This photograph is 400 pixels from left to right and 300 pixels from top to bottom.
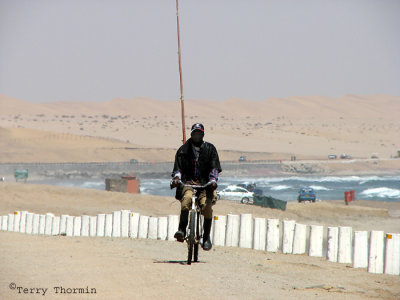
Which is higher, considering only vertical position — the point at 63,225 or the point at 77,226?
the point at 77,226

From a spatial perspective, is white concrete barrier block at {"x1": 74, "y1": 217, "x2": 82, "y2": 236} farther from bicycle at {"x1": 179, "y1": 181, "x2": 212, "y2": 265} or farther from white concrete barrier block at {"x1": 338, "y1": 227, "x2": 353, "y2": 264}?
bicycle at {"x1": 179, "y1": 181, "x2": 212, "y2": 265}

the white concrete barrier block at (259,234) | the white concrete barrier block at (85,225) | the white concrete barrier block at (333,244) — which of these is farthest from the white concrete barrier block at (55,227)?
the white concrete barrier block at (333,244)

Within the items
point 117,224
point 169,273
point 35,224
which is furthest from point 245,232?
point 35,224

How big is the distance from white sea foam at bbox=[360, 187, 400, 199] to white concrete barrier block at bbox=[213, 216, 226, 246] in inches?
2095

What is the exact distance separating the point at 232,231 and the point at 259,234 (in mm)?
803

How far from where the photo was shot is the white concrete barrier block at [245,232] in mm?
17000

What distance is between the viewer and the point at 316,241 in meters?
16.0

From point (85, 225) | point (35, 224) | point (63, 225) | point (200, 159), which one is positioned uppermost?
point (200, 159)

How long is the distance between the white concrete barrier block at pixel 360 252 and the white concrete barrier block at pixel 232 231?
3.38m

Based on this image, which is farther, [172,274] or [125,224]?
[125,224]

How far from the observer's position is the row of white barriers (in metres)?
14.3

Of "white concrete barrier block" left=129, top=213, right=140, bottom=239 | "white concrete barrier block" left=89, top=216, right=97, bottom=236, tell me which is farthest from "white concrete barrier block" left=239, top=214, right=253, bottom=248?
"white concrete barrier block" left=89, top=216, right=97, bottom=236

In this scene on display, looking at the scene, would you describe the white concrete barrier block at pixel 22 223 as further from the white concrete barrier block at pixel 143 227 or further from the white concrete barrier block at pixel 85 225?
the white concrete barrier block at pixel 143 227

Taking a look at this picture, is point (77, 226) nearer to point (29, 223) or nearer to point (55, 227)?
point (55, 227)
